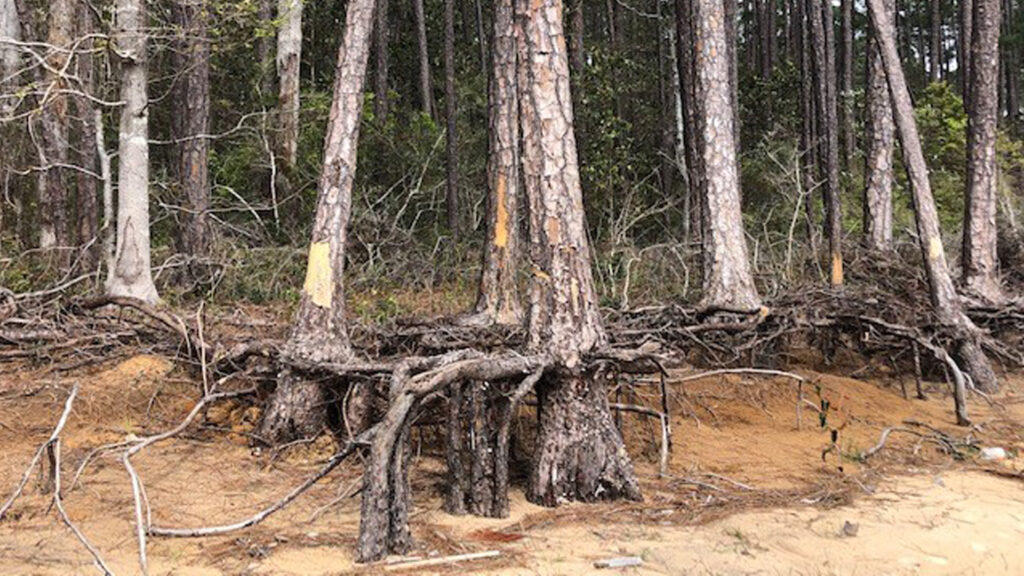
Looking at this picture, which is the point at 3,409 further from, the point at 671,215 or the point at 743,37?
the point at 743,37

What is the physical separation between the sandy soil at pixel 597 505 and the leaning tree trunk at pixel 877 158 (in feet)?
20.4

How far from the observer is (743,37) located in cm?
3197

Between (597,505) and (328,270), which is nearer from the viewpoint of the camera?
(597,505)

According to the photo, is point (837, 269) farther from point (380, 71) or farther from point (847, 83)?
point (380, 71)

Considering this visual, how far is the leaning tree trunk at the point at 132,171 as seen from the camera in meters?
8.05

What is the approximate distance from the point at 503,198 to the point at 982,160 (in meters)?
5.89

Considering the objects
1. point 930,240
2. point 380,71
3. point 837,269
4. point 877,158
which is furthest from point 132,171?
point 877,158

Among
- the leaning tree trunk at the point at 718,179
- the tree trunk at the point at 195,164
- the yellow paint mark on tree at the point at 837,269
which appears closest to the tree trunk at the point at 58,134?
the tree trunk at the point at 195,164

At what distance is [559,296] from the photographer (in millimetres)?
5219

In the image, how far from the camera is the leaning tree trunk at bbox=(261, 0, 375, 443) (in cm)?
606

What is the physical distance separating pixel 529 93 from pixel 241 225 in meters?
8.52

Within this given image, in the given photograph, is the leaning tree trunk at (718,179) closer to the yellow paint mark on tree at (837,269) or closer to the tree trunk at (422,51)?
the yellow paint mark on tree at (837,269)

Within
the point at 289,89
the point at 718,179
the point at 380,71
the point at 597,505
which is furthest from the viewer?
the point at 380,71

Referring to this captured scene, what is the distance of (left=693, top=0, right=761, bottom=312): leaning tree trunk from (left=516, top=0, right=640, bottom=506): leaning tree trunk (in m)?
3.20
